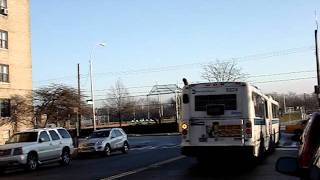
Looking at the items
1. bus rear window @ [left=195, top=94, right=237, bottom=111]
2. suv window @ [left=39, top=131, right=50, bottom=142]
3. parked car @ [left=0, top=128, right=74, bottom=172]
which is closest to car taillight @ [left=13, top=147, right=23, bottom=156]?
parked car @ [left=0, top=128, right=74, bottom=172]

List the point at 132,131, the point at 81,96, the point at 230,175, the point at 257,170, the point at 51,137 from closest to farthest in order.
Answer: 1. the point at 230,175
2. the point at 257,170
3. the point at 51,137
4. the point at 81,96
5. the point at 132,131

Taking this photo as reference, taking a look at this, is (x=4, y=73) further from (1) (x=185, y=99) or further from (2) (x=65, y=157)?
(1) (x=185, y=99)

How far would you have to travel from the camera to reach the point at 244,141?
18422 millimetres

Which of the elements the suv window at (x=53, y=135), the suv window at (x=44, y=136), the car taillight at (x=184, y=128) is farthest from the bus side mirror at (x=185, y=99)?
the suv window at (x=53, y=135)

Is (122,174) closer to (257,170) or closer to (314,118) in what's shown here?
(257,170)

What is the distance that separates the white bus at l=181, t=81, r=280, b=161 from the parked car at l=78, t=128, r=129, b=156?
42.6ft

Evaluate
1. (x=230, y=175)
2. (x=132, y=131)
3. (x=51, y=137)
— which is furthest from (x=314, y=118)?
(x=132, y=131)

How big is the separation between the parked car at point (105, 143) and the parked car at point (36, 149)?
4729mm

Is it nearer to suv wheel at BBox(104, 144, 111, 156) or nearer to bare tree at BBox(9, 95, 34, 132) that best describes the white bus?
suv wheel at BBox(104, 144, 111, 156)

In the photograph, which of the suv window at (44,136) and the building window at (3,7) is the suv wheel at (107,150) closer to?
the suv window at (44,136)

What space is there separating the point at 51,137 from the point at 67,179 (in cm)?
798

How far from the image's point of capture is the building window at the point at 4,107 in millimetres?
44281

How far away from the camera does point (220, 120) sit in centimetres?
1886

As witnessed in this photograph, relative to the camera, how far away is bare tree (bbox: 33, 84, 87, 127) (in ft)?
141
